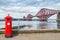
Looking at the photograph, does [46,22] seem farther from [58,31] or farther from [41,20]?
[58,31]

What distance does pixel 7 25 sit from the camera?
8641 millimetres

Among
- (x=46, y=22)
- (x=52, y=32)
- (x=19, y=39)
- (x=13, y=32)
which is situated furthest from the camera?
(x=46, y=22)

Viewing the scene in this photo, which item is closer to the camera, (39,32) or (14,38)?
(14,38)

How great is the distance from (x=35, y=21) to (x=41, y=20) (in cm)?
61

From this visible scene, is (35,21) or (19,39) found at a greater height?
(35,21)

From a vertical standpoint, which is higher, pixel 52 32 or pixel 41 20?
pixel 41 20

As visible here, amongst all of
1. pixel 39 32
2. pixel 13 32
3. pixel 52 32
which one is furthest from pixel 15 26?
pixel 52 32

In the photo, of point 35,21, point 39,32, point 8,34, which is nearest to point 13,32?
point 8,34

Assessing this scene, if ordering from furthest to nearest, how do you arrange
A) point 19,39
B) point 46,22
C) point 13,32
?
point 46,22 < point 13,32 < point 19,39

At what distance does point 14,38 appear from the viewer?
8500 millimetres

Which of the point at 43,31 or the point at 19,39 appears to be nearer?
the point at 19,39

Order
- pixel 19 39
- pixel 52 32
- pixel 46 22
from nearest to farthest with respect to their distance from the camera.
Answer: pixel 19 39 → pixel 52 32 → pixel 46 22

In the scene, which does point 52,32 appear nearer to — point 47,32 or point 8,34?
point 47,32

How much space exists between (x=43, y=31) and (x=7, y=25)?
2.66 m
